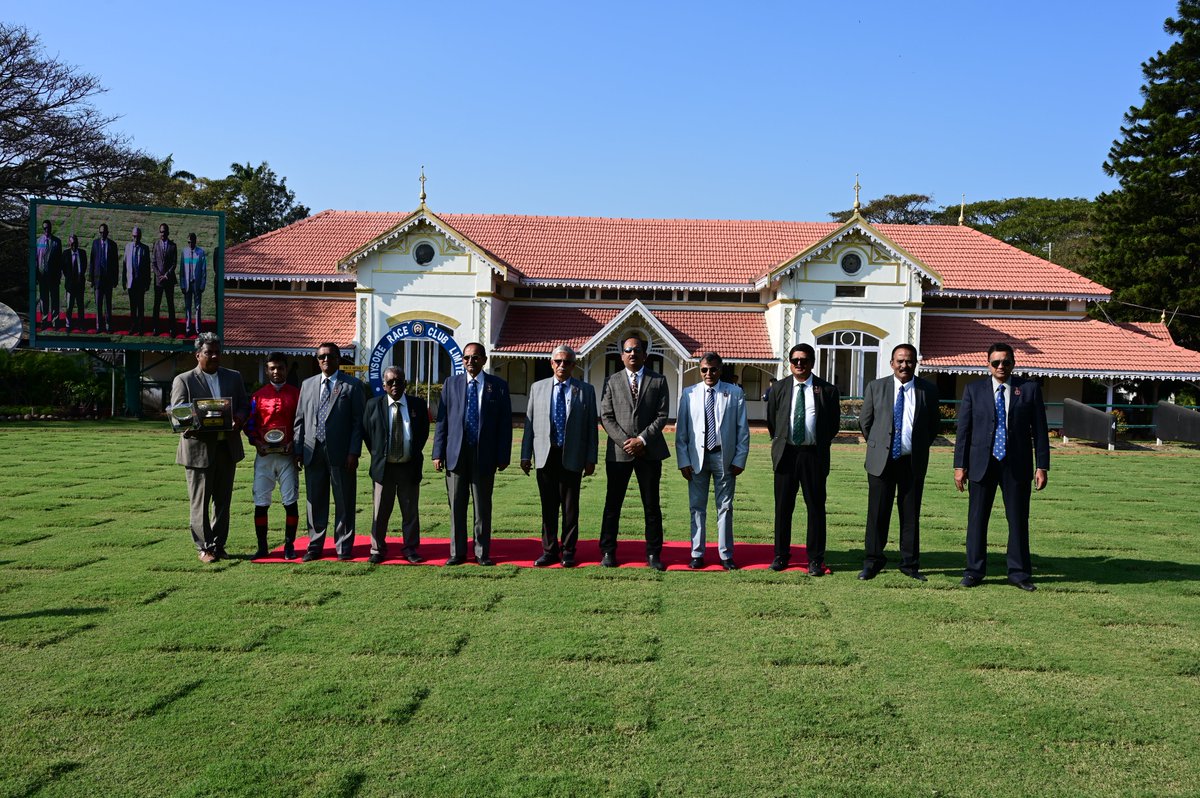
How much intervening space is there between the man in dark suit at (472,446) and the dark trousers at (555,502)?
1.27ft

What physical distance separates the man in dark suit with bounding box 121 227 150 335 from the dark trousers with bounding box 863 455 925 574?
76.9ft

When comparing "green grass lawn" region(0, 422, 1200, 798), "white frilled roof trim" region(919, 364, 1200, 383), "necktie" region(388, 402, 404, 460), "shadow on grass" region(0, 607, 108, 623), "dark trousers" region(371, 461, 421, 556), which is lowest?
"green grass lawn" region(0, 422, 1200, 798)

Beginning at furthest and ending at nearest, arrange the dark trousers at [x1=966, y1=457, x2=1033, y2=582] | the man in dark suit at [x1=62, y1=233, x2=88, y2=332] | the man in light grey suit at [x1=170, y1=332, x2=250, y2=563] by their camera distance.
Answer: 1. the man in dark suit at [x1=62, y1=233, x2=88, y2=332]
2. the man in light grey suit at [x1=170, y1=332, x2=250, y2=563]
3. the dark trousers at [x1=966, y1=457, x2=1033, y2=582]

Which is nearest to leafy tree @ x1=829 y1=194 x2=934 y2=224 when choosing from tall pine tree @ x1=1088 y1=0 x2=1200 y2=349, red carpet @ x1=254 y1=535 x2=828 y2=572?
tall pine tree @ x1=1088 y1=0 x2=1200 y2=349

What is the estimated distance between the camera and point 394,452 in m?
8.38

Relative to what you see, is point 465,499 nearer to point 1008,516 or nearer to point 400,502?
point 400,502

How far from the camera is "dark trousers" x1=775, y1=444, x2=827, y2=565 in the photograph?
319 inches

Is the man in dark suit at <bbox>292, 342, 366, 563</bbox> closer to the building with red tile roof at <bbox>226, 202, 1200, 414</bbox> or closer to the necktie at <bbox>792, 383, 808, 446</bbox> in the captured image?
the necktie at <bbox>792, 383, 808, 446</bbox>

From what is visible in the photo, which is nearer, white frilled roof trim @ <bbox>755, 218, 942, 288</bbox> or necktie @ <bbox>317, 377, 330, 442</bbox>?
necktie @ <bbox>317, 377, 330, 442</bbox>

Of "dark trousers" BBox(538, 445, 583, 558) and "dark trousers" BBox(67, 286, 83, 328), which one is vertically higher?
"dark trousers" BBox(67, 286, 83, 328)

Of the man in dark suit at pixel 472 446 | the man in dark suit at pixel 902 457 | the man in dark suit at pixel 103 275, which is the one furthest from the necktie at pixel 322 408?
the man in dark suit at pixel 103 275

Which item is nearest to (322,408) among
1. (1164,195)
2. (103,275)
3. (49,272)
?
(103,275)

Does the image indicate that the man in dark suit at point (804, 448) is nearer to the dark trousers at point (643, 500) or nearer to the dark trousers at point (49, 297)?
the dark trousers at point (643, 500)

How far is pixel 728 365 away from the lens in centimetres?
2798
